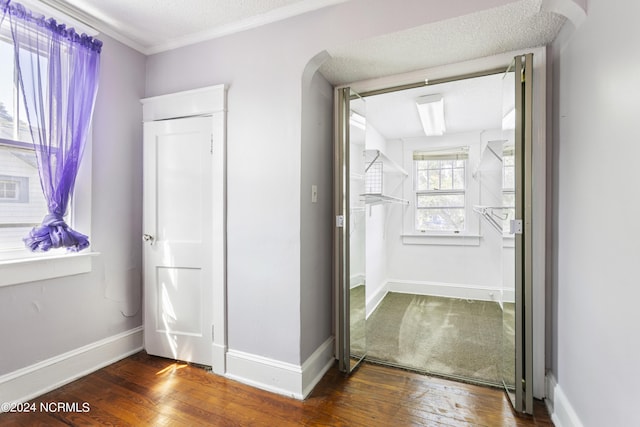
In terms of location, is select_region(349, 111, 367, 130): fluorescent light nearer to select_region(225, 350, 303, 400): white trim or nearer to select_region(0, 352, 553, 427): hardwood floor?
select_region(225, 350, 303, 400): white trim

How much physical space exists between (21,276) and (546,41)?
11.5ft

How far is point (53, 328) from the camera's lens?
6.69 feet

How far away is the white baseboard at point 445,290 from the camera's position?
417 cm

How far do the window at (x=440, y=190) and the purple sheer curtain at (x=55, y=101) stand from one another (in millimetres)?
4015

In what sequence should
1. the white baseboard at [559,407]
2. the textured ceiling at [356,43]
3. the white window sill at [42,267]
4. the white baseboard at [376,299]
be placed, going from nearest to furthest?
1. the white baseboard at [559,407]
2. the textured ceiling at [356,43]
3. the white window sill at [42,267]
4. the white baseboard at [376,299]

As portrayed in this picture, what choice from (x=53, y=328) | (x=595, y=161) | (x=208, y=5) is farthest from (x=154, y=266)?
(x=595, y=161)

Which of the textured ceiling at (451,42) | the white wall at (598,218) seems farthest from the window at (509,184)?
the textured ceiling at (451,42)

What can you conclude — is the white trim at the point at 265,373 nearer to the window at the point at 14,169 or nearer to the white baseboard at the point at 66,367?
the white baseboard at the point at 66,367

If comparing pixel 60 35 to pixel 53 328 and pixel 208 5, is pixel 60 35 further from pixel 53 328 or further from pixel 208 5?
pixel 53 328

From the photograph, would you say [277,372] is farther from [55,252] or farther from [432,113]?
[432,113]

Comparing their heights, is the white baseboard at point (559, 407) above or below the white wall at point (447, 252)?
below

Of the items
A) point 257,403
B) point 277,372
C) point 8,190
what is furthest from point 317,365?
point 8,190

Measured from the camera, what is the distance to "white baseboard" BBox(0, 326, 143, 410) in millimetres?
1832

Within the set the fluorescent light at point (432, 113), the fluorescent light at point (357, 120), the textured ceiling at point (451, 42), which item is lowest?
the fluorescent light at point (357, 120)
